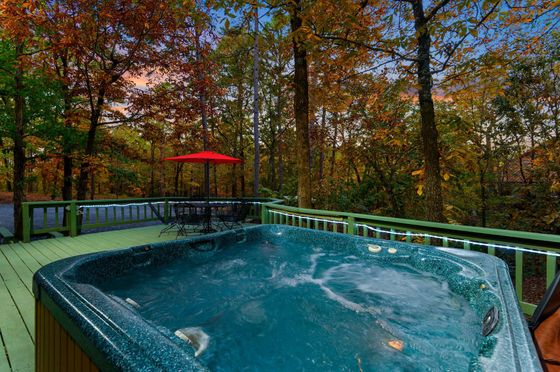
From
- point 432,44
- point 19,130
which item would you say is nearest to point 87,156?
point 19,130

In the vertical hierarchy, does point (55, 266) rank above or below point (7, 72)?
below

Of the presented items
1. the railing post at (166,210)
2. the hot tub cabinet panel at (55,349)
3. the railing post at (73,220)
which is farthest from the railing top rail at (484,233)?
the railing post at (166,210)

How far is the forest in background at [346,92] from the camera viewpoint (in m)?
4.19

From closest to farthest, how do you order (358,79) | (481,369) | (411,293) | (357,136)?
1. (481,369)
2. (411,293)
3. (358,79)
4. (357,136)

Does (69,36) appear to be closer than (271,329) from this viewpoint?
No

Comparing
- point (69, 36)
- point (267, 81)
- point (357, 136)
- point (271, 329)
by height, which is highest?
point (267, 81)

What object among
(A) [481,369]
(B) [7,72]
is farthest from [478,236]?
(B) [7,72]

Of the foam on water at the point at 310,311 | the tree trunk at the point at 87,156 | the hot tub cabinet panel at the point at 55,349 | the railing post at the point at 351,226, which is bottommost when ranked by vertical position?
the foam on water at the point at 310,311

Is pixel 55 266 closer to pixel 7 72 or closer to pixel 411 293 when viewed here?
pixel 411 293

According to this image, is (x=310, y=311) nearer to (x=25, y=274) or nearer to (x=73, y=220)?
(x=25, y=274)

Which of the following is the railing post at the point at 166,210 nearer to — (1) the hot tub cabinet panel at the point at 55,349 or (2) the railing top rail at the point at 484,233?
(2) the railing top rail at the point at 484,233

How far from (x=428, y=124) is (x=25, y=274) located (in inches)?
213

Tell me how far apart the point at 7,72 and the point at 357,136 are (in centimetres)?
798

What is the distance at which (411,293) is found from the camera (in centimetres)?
269
